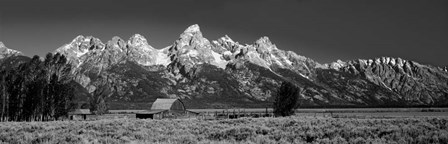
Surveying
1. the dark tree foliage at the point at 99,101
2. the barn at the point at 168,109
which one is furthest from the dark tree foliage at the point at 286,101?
the dark tree foliage at the point at 99,101

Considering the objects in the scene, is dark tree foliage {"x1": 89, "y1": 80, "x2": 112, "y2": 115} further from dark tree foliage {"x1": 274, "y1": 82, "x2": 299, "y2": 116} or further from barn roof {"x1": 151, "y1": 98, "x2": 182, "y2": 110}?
dark tree foliage {"x1": 274, "y1": 82, "x2": 299, "y2": 116}

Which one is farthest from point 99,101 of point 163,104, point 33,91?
point 33,91

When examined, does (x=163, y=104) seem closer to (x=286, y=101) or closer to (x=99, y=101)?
(x=99, y=101)

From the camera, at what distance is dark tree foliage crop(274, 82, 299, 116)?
70.7 m

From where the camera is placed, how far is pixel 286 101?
7094cm

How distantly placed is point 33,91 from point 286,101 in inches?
1740

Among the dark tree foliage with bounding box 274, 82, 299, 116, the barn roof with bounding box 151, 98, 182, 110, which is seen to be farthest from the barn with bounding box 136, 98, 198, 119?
the dark tree foliage with bounding box 274, 82, 299, 116

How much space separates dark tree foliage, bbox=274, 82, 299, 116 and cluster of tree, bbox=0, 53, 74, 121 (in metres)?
38.4

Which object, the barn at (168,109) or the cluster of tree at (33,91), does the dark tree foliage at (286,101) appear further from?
the cluster of tree at (33,91)

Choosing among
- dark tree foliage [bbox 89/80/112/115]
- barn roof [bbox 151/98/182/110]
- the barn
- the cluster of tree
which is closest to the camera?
the cluster of tree

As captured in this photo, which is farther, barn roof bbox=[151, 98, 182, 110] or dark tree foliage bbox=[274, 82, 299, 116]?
barn roof bbox=[151, 98, 182, 110]

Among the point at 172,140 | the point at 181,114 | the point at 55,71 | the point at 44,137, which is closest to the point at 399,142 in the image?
the point at 172,140

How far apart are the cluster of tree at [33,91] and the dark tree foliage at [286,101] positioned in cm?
3845

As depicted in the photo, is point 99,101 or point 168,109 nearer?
point 168,109
